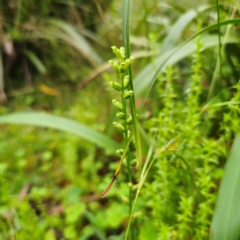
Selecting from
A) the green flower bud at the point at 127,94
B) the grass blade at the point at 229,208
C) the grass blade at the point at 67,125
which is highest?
the grass blade at the point at 67,125

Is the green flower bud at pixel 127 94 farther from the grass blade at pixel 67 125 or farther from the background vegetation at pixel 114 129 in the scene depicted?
the grass blade at pixel 67 125

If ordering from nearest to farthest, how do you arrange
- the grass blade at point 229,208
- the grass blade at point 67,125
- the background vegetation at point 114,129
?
the grass blade at point 229,208, the background vegetation at point 114,129, the grass blade at point 67,125

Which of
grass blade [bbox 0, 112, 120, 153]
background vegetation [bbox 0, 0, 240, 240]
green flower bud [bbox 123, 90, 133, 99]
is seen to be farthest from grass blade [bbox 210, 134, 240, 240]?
grass blade [bbox 0, 112, 120, 153]

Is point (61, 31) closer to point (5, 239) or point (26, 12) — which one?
point (26, 12)

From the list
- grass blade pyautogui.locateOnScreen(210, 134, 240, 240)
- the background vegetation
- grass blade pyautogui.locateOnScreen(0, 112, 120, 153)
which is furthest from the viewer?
grass blade pyautogui.locateOnScreen(0, 112, 120, 153)

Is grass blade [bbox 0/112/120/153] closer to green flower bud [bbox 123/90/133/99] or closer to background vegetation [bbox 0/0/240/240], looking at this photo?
background vegetation [bbox 0/0/240/240]

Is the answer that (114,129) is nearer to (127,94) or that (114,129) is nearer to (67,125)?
(67,125)

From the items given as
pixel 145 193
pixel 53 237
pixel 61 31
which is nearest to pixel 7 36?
pixel 61 31

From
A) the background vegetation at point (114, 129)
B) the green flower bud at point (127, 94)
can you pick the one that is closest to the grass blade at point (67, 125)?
the background vegetation at point (114, 129)
